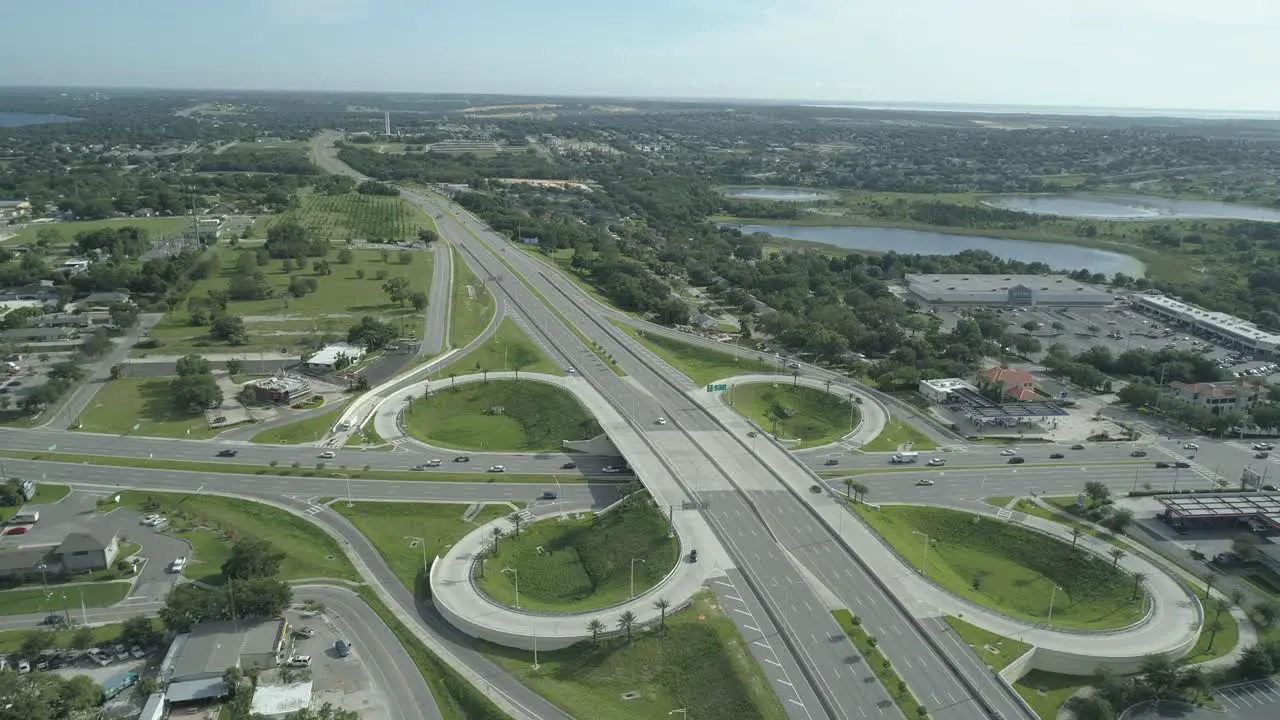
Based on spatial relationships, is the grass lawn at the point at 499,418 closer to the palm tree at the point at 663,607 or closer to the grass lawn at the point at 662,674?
the palm tree at the point at 663,607

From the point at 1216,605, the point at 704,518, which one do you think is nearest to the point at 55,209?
the point at 704,518

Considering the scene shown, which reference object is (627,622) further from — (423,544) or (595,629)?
(423,544)

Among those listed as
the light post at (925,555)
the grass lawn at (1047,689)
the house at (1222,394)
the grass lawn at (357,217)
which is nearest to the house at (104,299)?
the grass lawn at (357,217)

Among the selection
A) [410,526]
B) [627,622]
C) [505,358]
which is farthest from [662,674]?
[505,358]

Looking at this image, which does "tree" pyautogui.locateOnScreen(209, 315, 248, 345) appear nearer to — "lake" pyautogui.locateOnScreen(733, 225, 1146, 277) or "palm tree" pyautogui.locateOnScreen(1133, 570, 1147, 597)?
"palm tree" pyautogui.locateOnScreen(1133, 570, 1147, 597)

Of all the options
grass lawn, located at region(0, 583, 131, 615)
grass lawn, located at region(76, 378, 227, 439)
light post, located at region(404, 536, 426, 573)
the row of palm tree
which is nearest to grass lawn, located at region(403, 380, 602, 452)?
light post, located at region(404, 536, 426, 573)
